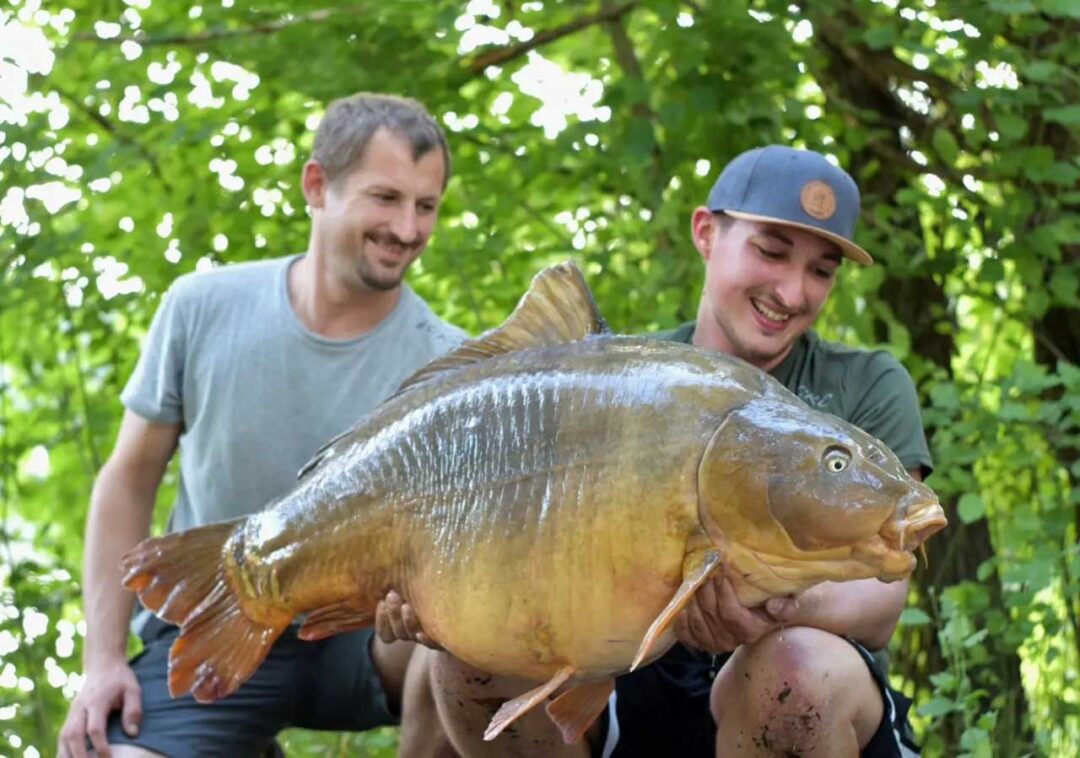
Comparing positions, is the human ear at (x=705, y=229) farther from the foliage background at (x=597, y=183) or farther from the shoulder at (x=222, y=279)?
the foliage background at (x=597, y=183)

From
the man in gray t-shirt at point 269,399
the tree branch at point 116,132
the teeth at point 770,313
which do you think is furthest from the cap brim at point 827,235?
the tree branch at point 116,132

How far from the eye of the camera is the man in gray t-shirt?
11.7 ft

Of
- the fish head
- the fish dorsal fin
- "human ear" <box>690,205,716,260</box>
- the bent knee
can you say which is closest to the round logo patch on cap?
"human ear" <box>690,205,716,260</box>

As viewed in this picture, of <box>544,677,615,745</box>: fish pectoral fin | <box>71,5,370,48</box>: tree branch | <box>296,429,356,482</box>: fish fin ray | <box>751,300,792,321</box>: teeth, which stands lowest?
<box>544,677,615,745</box>: fish pectoral fin

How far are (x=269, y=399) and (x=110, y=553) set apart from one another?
48cm

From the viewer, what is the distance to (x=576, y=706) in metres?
2.52

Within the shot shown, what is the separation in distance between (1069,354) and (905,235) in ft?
2.43

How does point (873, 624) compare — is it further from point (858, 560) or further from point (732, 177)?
point (732, 177)

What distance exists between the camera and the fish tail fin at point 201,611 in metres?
2.83

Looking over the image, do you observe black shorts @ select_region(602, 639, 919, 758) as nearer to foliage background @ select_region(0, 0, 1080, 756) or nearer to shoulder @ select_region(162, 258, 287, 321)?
shoulder @ select_region(162, 258, 287, 321)

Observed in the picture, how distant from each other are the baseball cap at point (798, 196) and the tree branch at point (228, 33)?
1.86 metres

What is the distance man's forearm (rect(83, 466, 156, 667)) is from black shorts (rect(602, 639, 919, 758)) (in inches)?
43.9

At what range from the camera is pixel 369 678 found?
348cm

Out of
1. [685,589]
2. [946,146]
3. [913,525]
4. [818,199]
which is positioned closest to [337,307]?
[818,199]
